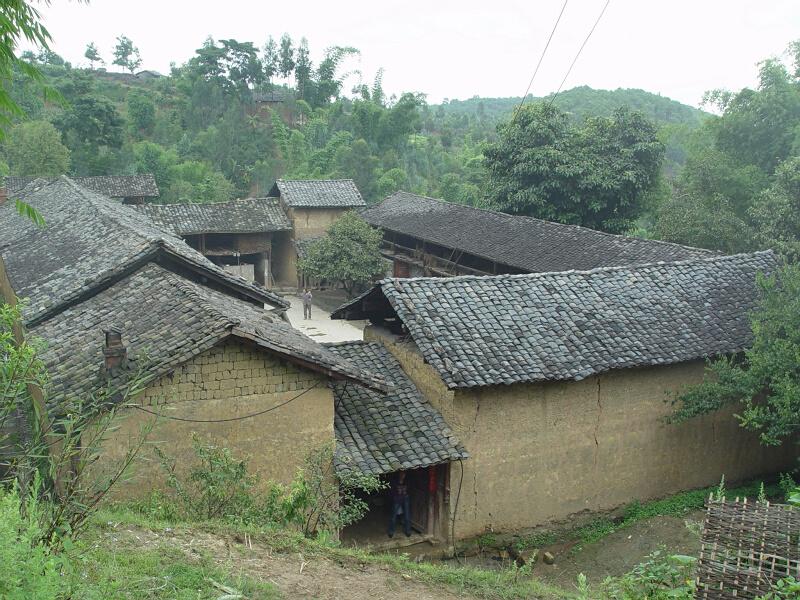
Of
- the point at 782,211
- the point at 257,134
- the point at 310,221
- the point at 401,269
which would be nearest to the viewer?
the point at 782,211

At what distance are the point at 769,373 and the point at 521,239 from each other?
1228 cm

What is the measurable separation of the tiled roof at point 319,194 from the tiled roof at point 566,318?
2026 centimetres

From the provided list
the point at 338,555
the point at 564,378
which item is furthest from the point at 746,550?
the point at 564,378

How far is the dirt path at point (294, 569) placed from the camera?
270 inches

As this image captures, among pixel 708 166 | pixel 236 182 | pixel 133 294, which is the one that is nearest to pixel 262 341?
pixel 133 294

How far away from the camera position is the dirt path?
686 cm

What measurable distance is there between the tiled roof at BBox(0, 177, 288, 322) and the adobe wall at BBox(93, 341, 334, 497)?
3366 mm

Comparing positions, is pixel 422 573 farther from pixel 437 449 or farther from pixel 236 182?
pixel 236 182

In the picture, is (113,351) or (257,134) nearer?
(113,351)

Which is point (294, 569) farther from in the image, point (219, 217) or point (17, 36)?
point (219, 217)

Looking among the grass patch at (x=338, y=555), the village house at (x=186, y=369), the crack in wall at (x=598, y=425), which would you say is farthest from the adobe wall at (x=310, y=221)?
the grass patch at (x=338, y=555)

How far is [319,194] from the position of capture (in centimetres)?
3472

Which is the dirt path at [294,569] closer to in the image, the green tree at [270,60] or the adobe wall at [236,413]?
the adobe wall at [236,413]

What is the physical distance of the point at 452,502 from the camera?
12.3 meters
